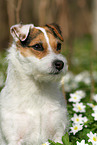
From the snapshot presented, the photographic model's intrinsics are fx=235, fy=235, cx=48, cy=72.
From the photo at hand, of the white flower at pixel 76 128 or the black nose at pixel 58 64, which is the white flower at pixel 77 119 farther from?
the black nose at pixel 58 64

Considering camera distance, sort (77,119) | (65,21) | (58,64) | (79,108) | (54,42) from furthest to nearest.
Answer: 1. (65,21)
2. (79,108)
3. (77,119)
4. (54,42)
5. (58,64)

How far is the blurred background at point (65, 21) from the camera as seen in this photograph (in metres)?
6.00

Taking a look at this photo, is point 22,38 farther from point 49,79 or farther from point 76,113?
point 76,113

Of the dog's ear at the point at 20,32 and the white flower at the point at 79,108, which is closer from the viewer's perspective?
the dog's ear at the point at 20,32

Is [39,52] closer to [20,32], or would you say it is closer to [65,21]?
[20,32]

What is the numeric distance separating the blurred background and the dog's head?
50 cm

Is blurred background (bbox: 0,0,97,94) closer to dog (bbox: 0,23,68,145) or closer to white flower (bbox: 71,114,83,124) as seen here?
dog (bbox: 0,23,68,145)

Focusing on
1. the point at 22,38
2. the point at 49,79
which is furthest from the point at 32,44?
the point at 49,79

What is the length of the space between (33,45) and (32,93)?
713 mm

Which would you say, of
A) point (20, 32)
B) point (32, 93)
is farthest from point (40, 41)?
point (32, 93)

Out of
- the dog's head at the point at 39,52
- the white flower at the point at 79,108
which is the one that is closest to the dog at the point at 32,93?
the dog's head at the point at 39,52

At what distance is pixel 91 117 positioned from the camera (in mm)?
4387

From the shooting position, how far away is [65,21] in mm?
14273

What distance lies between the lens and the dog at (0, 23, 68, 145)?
10.9 feet
